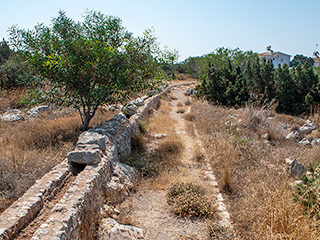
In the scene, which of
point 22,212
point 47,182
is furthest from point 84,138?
point 22,212

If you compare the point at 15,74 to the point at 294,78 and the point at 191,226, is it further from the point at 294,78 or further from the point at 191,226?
the point at 294,78

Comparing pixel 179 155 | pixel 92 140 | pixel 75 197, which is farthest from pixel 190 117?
pixel 75 197

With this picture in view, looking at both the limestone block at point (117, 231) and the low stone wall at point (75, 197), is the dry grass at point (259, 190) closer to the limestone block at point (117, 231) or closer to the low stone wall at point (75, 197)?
the limestone block at point (117, 231)

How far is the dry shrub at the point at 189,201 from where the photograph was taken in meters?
4.23

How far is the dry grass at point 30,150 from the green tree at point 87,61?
0.88 metres

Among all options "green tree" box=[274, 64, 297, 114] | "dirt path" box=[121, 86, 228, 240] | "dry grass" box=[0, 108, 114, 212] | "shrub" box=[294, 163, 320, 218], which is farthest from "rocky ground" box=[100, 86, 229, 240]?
"green tree" box=[274, 64, 297, 114]

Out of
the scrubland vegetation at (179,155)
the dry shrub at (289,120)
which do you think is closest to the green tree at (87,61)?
the scrubland vegetation at (179,155)

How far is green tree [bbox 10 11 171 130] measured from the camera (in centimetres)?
627

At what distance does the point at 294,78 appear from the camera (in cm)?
1603

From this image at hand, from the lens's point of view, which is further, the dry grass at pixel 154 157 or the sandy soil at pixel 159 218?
the dry grass at pixel 154 157

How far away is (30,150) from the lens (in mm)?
5676

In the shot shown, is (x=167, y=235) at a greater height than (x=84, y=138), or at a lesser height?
lesser

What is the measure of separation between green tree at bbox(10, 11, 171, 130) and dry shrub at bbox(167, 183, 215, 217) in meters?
3.06

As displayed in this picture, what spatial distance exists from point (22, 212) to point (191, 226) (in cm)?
246
